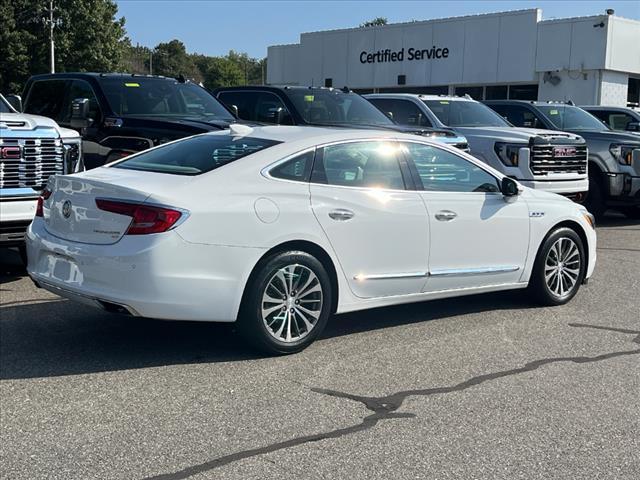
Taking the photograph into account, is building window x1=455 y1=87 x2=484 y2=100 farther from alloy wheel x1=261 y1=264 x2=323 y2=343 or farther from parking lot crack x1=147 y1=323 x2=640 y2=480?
alloy wheel x1=261 y1=264 x2=323 y2=343

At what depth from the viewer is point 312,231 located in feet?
18.7

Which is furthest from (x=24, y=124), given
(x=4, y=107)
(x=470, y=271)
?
(x=470, y=271)

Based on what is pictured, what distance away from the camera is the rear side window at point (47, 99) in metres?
10.8

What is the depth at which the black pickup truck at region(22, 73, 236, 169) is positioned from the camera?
9305mm

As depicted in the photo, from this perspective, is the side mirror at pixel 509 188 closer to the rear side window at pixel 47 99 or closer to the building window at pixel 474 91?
the rear side window at pixel 47 99

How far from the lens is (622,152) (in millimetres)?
13562

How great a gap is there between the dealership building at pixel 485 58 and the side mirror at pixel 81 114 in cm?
2147

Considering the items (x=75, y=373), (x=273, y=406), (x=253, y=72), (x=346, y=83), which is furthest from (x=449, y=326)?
(x=253, y=72)

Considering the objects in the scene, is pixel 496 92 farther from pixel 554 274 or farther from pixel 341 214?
pixel 341 214

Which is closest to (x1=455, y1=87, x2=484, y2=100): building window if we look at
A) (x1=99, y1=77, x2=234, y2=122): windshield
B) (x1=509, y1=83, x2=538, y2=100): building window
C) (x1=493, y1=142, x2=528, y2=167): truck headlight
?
(x1=509, y1=83, x2=538, y2=100): building window

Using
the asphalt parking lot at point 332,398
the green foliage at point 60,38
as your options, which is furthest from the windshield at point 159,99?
the green foliage at point 60,38

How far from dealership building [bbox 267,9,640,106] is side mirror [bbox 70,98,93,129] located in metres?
21.5

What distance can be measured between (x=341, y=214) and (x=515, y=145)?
6958mm

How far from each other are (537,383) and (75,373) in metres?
3.03
